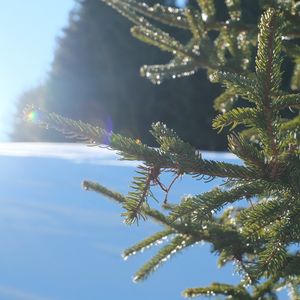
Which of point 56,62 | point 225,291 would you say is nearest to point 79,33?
point 56,62

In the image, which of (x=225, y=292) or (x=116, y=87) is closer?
(x=225, y=292)

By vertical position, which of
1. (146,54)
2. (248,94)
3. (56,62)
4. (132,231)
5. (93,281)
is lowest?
(248,94)

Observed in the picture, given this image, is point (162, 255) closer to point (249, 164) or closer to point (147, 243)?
point (147, 243)

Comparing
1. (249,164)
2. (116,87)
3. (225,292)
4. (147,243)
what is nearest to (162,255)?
(147,243)

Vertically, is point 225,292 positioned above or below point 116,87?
below

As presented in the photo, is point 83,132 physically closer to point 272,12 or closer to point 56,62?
point 272,12

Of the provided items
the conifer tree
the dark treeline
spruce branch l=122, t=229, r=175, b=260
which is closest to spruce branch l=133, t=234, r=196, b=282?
spruce branch l=122, t=229, r=175, b=260

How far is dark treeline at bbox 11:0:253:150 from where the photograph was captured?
15820 mm

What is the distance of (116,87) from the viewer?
17.8 metres

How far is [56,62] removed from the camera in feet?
65.8

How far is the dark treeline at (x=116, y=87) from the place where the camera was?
15820 millimetres

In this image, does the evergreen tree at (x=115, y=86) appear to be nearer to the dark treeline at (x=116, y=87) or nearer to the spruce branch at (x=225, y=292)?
the dark treeline at (x=116, y=87)

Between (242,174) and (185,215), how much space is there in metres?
0.15

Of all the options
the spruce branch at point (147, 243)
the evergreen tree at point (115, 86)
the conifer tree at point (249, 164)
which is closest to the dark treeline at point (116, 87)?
the evergreen tree at point (115, 86)
